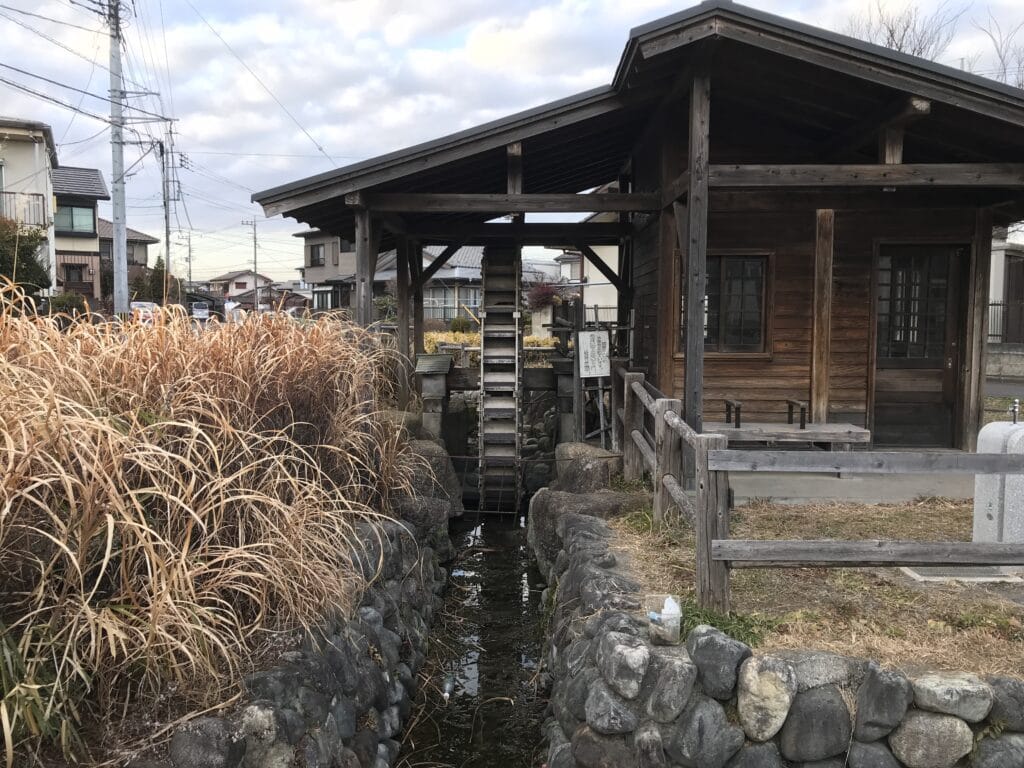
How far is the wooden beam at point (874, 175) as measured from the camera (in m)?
6.40

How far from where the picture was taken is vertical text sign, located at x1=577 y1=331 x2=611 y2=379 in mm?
9641

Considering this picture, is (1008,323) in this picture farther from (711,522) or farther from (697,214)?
(711,522)

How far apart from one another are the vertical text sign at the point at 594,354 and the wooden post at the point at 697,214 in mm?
3149

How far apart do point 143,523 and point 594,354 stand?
283 inches

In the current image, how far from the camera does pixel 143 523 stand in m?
3.06

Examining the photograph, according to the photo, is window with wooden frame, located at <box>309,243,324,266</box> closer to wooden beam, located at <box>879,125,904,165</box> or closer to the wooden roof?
the wooden roof

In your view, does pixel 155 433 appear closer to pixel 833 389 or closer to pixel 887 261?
pixel 833 389

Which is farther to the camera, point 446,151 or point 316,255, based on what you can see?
point 316,255

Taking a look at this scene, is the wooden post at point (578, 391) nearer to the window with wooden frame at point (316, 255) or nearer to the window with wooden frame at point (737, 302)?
the window with wooden frame at point (737, 302)

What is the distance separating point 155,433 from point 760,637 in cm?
321

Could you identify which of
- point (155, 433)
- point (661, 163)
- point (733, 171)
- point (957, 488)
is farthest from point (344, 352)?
point (957, 488)

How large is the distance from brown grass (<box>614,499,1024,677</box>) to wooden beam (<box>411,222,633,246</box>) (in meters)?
5.70

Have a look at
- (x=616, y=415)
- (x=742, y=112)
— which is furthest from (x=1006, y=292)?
(x=616, y=415)

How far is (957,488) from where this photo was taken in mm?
7113
